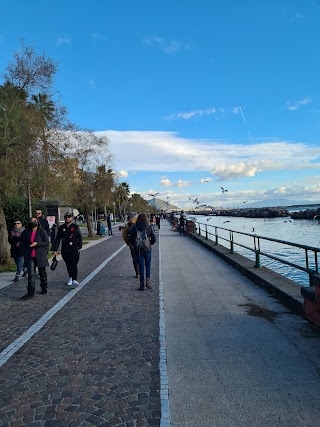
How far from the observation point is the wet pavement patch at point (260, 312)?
18.4 feet

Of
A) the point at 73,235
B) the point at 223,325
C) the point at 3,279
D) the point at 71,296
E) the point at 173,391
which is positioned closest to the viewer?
the point at 173,391

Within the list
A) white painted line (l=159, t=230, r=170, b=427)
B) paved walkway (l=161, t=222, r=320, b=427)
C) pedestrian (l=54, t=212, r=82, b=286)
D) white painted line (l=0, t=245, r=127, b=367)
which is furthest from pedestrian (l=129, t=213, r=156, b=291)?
white painted line (l=159, t=230, r=170, b=427)

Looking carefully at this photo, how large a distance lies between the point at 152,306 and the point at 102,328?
1.43 metres

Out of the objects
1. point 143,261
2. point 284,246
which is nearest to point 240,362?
point 143,261

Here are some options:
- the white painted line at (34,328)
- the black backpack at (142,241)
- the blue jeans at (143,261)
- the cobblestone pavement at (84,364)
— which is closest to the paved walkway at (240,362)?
the cobblestone pavement at (84,364)

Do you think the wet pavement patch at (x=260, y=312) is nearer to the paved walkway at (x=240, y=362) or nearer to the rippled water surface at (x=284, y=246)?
the paved walkway at (x=240, y=362)

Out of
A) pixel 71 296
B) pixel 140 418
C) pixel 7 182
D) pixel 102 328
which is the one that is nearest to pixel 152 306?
pixel 102 328

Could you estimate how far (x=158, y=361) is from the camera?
13.4 ft

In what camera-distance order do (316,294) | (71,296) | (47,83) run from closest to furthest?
(316,294), (71,296), (47,83)

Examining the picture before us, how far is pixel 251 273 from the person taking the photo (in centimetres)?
868

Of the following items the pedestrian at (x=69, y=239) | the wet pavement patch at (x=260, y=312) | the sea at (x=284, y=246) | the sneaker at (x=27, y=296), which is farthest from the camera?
the sea at (x=284, y=246)

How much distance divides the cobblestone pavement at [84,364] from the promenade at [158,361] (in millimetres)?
12

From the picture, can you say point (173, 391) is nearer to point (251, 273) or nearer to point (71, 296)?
point (71, 296)

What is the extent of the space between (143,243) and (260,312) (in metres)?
3.16
